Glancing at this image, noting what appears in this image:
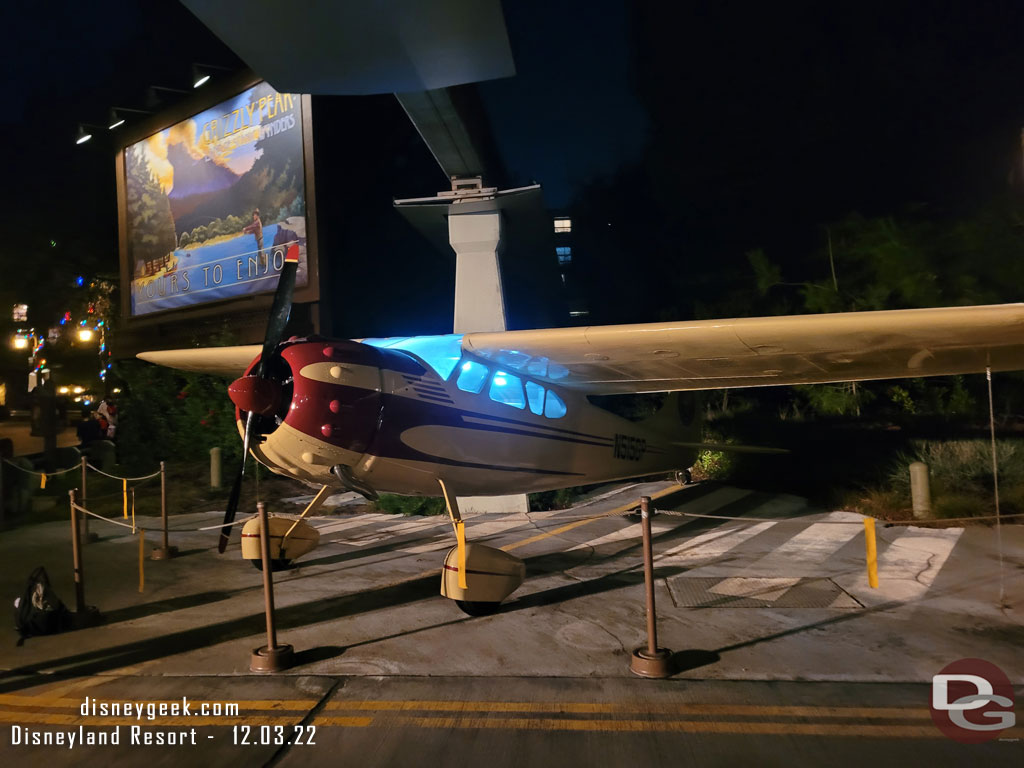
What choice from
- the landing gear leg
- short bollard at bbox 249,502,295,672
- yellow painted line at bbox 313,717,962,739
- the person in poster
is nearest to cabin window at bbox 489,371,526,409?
short bollard at bbox 249,502,295,672

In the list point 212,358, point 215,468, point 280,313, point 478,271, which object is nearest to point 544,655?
point 280,313

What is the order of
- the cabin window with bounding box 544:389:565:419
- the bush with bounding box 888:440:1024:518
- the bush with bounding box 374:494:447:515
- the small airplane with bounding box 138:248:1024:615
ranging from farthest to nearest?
the bush with bounding box 374:494:447:515 < the bush with bounding box 888:440:1024:518 < the cabin window with bounding box 544:389:565:419 < the small airplane with bounding box 138:248:1024:615

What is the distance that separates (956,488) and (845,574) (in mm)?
4001

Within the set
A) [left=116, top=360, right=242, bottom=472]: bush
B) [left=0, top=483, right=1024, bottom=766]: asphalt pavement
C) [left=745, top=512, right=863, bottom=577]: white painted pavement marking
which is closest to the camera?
[left=0, top=483, right=1024, bottom=766]: asphalt pavement

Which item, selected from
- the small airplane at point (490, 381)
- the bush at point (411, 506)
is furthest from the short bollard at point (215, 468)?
the small airplane at point (490, 381)

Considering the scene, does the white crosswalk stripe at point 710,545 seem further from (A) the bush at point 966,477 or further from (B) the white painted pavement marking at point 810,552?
(A) the bush at point 966,477

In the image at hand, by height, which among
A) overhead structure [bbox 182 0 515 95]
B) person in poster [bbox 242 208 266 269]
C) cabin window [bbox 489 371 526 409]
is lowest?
cabin window [bbox 489 371 526 409]

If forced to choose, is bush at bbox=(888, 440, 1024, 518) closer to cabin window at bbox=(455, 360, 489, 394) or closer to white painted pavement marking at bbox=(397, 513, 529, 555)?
white painted pavement marking at bbox=(397, 513, 529, 555)

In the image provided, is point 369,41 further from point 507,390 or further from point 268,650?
point 268,650

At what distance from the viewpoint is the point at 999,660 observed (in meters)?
3.74

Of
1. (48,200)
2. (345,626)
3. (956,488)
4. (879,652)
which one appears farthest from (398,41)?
(48,200)

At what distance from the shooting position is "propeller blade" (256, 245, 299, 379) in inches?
183

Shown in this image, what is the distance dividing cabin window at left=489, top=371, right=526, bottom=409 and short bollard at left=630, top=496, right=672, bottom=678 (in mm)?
2587

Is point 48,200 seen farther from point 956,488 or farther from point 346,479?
point 956,488
